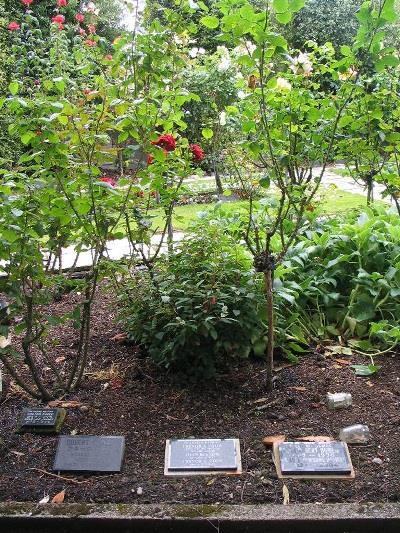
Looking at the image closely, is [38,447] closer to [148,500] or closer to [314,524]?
[148,500]

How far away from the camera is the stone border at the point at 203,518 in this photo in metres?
2.14

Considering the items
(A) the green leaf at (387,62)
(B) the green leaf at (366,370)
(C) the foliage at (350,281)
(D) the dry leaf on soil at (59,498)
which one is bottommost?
(D) the dry leaf on soil at (59,498)

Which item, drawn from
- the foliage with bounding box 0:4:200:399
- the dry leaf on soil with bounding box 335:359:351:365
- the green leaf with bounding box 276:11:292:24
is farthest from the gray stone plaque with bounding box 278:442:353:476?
the green leaf with bounding box 276:11:292:24

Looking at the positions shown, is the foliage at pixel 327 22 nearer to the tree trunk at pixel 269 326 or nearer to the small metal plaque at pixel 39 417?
the tree trunk at pixel 269 326

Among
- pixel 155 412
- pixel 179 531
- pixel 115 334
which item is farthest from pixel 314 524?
→ pixel 115 334

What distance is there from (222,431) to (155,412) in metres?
0.40

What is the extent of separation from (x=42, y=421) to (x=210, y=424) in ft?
2.81

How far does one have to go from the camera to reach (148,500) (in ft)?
7.55

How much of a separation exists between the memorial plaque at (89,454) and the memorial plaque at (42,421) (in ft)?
0.49

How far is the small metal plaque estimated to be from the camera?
9.11 ft

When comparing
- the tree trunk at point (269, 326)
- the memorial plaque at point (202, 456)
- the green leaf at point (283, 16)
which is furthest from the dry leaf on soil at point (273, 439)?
the green leaf at point (283, 16)

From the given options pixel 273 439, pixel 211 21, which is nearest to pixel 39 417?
pixel 273 439

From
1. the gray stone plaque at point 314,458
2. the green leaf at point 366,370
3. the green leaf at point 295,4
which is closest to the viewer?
the green leaf at point 295,4

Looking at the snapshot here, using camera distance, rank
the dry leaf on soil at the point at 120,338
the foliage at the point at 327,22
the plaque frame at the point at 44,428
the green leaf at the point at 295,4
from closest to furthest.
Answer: the green leaf at the point at 295,4 → the plaque frame at the point at 44,428 → the dry leaf on soil at the point at 120,338 → the foliage at the point at 327,22
